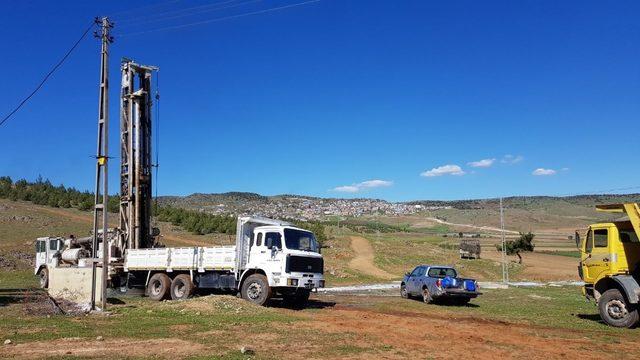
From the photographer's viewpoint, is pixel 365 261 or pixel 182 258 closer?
pixel 182 258

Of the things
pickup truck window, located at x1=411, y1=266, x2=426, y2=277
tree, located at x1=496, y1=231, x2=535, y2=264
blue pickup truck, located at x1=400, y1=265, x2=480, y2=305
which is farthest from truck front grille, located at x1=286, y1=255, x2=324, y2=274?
tree, located at x1=496, y1=231, x2=535, y2=264

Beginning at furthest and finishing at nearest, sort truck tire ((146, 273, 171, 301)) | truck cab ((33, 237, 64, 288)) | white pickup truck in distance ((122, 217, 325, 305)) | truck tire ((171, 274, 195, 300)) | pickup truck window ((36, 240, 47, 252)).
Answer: pickup truck window ((36, 240, 47, 252)) < truck cab ((33, 237, 64, 288)) < truck tire ((146, 273, 171, 301)) < truck tire ((171, 274, 195, 300)) < white pickup truck in distance ((122, 217, 325, 305))

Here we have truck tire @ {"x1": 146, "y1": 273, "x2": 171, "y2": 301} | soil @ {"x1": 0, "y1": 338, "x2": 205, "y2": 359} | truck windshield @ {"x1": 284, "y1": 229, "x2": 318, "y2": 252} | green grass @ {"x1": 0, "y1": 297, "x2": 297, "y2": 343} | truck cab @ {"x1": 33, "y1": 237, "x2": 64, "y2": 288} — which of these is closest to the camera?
soil @ {"x1": 0, "y1": 338, "x2": 205, "y2": 359}

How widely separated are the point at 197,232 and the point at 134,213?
110 feet

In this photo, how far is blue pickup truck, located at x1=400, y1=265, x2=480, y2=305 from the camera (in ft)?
75.2

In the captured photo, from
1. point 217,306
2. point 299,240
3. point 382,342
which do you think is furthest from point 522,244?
point 382,342

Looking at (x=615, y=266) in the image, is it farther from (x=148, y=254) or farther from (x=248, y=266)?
(x=148, y=254)

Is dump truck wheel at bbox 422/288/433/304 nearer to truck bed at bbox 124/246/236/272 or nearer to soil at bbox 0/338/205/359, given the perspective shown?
truck bed at bbox 124/246/236/272

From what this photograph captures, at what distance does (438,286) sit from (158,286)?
37.5 feet

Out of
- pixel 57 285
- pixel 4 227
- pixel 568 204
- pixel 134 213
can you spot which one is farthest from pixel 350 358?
pixel 568 204

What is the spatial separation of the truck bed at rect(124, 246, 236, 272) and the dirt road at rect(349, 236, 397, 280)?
85.7 ft

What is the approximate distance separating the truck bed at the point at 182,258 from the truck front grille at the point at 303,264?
2313 mm

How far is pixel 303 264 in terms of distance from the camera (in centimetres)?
1997

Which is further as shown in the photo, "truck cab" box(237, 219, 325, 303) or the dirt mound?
"truck cab" box(237, 219, 325, 303)
